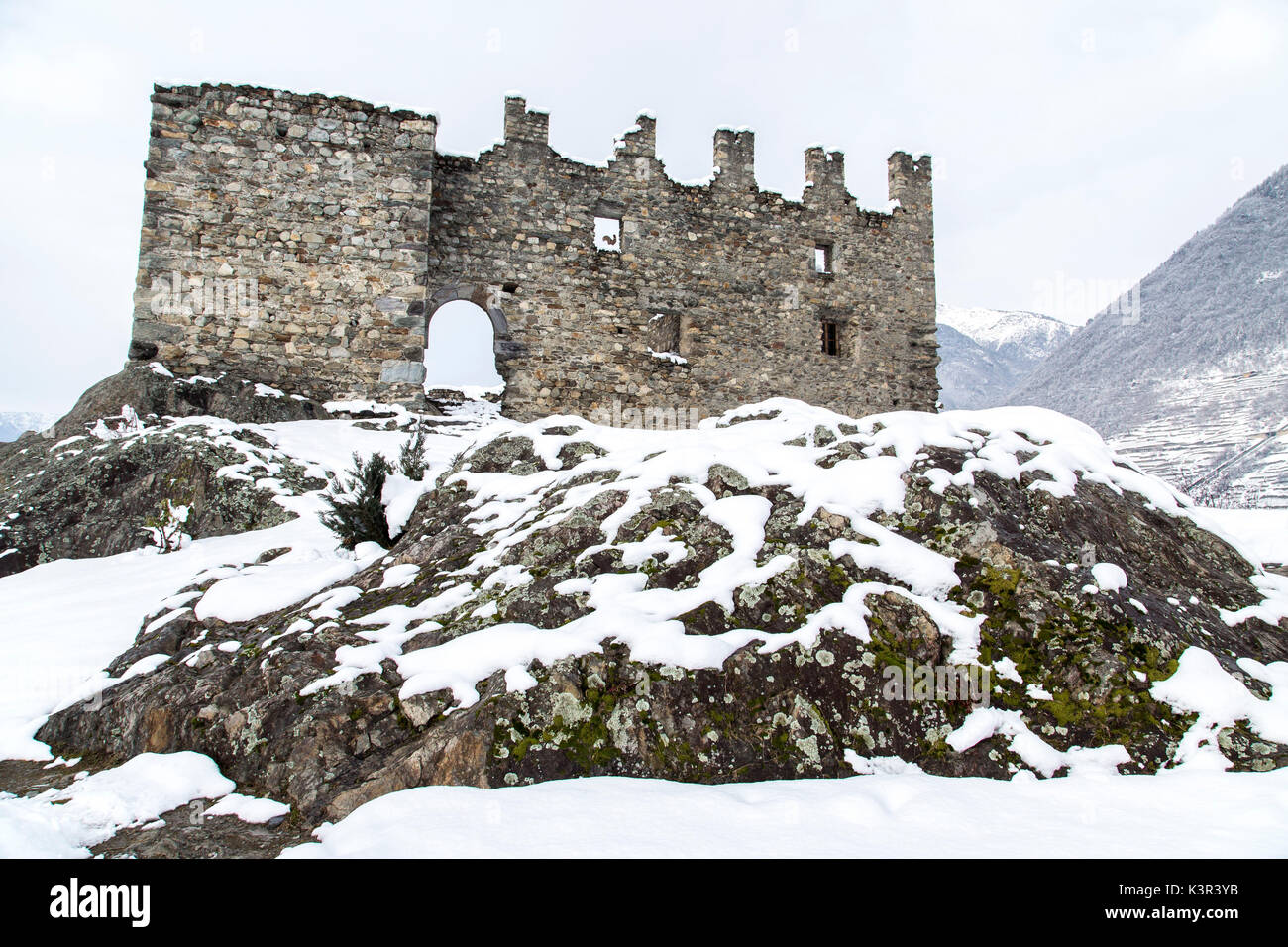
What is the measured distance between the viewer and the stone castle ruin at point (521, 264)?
1064 centimetres

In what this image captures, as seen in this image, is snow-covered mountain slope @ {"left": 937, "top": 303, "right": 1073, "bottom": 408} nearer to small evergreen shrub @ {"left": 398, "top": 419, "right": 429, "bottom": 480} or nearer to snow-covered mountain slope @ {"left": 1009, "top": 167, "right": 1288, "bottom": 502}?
snow-covered mountain slope @ {"left": 1009, "top": 167, "right": 1288, "bottom": 502}

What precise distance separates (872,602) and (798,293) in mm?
12416

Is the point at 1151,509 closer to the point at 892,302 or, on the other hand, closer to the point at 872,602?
the point at 872,602

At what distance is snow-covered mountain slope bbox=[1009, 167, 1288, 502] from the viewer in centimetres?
2444

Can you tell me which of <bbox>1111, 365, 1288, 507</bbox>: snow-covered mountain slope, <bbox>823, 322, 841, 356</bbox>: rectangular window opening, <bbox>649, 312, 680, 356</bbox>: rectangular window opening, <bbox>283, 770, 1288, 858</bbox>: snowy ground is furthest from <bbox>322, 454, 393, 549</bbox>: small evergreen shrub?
<bbox>1111, 365, 1288, 507</bbox>: snow-covered mountain slope

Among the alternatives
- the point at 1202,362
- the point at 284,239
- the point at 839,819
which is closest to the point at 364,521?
the point at 839,819

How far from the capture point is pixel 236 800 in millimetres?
2908

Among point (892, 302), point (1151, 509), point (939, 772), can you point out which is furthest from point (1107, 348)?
point (939, 772)

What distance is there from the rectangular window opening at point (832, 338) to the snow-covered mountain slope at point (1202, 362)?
41.1 feet

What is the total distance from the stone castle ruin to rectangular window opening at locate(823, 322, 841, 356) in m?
0.06

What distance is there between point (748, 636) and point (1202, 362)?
122 ft

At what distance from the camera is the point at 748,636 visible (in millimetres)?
3299
